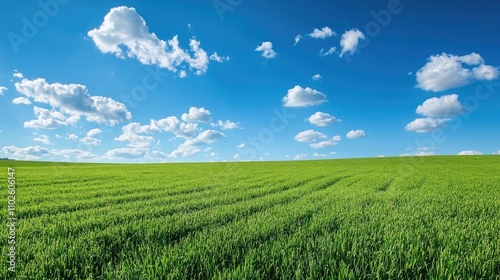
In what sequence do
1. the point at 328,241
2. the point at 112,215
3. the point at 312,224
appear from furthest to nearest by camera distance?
the point at 112,215 < the point at 312,224 < the point at 328,241

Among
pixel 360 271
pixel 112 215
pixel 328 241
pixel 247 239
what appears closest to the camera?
pixel 360 271

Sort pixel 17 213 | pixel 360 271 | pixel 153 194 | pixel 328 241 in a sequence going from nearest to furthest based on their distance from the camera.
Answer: pixel 360 271 → pixel 328 241 → pixel 17 213 → pixel 153 194

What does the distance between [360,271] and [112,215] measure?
647 cm

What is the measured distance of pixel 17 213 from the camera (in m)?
8.50

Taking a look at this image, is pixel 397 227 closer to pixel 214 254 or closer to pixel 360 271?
pixel 360 271

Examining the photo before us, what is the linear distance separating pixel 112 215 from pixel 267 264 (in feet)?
17.8

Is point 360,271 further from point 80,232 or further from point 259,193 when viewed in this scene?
point 259,193

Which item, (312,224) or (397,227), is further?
(312,224)

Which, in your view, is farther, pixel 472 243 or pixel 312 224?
pixel 312 224

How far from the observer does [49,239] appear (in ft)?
17.3

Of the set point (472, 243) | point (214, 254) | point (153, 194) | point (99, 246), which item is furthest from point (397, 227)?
point (153, 194)

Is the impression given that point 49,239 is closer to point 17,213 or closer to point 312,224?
point 17,213

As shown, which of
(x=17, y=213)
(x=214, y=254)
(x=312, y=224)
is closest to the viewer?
(x=214, y=254)

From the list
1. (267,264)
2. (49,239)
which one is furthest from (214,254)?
(49,239)
